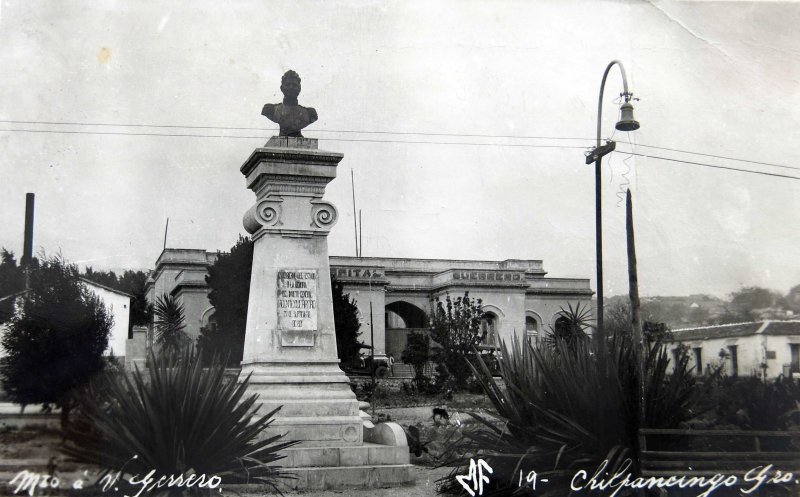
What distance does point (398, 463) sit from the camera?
828cm

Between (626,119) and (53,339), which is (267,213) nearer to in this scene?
(53,339)

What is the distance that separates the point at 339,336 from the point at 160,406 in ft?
70.5

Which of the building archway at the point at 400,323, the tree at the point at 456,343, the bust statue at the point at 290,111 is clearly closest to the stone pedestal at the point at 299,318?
the bust statue at the point at 290,111

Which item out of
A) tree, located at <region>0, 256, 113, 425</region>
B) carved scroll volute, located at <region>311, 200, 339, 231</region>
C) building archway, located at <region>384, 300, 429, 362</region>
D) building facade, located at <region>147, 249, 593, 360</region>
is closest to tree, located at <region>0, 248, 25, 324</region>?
tree, located at <region>0, 256, 113, 425</region>

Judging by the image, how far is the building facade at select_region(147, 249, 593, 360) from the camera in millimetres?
38472

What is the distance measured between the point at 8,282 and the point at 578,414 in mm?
6609

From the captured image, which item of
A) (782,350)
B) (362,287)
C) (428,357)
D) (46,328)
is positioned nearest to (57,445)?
(46,328)

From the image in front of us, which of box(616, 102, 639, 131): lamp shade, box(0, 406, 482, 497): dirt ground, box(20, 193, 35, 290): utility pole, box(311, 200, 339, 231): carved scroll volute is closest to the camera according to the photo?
box(0, 406, 482, 497): dirt ground

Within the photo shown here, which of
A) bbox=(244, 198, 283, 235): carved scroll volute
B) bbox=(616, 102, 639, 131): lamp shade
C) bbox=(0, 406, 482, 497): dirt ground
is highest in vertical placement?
bbox=(616, 102, 639, 131): lamp shade

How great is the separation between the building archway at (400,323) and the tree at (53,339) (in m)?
32.8

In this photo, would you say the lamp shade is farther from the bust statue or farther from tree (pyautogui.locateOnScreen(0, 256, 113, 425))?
tree (pyautogui.locateOnScreen(0, 256, 113, 425))

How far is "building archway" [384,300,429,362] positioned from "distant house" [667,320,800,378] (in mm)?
34935

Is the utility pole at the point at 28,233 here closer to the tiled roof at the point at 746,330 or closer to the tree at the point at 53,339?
the tree at the point at 53,339

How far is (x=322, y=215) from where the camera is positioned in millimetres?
9266
